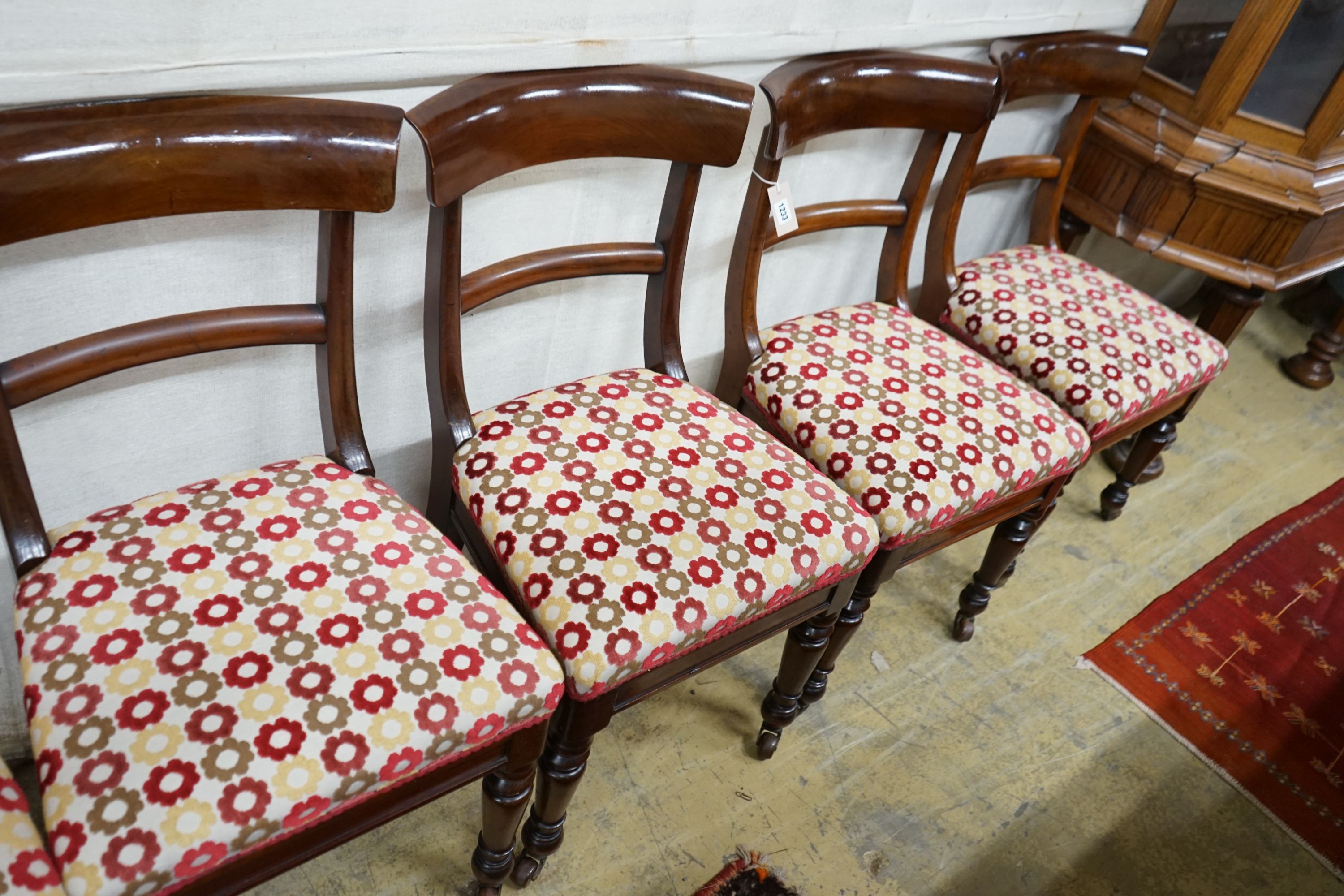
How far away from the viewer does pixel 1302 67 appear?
1.67 m

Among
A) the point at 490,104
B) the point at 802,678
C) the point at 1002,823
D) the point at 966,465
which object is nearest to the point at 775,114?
the point at 490,104

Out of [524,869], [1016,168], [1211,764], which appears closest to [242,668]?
[524,869]

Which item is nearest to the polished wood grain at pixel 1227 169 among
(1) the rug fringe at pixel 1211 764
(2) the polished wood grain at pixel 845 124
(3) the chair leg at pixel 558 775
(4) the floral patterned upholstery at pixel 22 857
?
(2) the polished wood grain at pixel 845 124

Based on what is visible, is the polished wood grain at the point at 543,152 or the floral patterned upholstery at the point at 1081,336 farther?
the floral patterned upholstery at the point at 1081,336

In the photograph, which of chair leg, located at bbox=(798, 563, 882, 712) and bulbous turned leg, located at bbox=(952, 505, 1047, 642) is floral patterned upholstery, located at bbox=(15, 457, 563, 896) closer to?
chair leg, located at bbox=(798, 563, 882, 712)

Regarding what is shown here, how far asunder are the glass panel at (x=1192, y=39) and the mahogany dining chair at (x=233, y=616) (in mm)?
1512

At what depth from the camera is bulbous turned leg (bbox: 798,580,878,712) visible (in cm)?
137

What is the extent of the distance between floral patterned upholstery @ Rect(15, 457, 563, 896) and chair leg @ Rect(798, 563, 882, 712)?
538 mm

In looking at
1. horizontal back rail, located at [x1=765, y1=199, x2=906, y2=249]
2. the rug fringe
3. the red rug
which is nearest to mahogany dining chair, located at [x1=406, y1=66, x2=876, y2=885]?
horizontal back rail, located at [x1=765, y1=199, x2=906, y2=249]

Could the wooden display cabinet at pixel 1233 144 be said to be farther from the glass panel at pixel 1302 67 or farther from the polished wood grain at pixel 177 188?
the polished wood grain at pixel 177 188

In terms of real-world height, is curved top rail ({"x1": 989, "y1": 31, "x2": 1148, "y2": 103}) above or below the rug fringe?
above

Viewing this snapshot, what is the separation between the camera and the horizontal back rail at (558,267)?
3.78 feet

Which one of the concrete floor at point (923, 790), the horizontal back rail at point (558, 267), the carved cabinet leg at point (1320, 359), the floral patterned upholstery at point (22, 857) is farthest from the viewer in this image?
the carved cabinet leg at point (1320, 359)

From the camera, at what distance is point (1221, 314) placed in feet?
6.34
